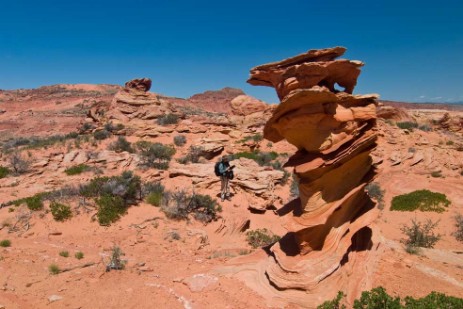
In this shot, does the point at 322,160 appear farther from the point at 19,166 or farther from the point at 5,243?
the point at 19,166

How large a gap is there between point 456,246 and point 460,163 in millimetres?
11431

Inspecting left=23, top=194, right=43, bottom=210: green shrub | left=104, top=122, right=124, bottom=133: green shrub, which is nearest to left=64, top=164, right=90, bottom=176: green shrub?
left=23, top=194, right=43, bottom=210: green shrub

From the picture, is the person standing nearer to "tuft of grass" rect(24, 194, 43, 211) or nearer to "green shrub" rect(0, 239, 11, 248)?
"tuft of grass" rect(24, 194, 43, 211)

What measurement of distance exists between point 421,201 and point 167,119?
54.0 feet

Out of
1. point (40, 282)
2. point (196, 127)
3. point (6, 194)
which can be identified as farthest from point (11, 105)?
point (40, 282)

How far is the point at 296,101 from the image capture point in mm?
5543

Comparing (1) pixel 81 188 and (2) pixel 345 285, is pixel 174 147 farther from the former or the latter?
(2) pixel 345 285

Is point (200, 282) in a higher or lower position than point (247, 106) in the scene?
lower

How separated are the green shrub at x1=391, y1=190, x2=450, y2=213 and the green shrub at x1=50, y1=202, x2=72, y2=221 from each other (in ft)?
41.2

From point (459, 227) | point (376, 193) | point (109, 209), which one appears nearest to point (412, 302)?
point (109, 209)

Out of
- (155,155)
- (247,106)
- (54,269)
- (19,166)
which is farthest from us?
(247,106)

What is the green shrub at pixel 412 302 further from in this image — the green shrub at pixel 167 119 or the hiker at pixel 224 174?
the green shrub at pixel 167 119

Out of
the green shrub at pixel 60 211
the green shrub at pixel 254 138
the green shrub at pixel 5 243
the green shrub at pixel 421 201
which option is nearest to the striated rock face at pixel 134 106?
the green shrub at pixel 254 138

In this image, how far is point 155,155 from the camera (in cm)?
1777
